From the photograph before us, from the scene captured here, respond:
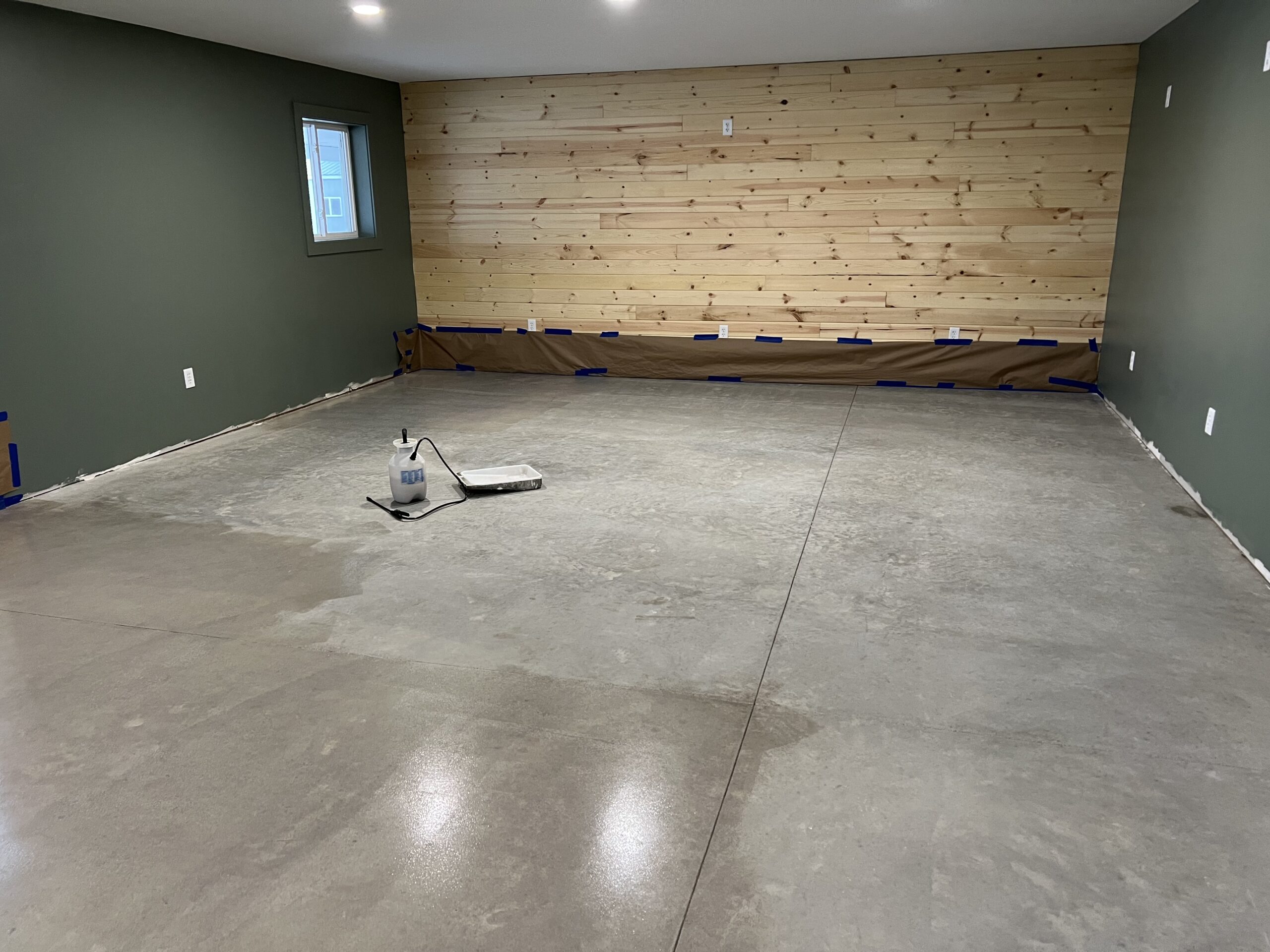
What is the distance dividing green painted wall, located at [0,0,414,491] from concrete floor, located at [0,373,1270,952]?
0.63 meters

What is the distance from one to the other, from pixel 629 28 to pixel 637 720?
14.1ft

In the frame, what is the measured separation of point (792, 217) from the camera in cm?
693

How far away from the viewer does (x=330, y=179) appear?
6.96m

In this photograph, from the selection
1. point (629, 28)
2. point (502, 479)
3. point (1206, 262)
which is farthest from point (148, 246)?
point (1206, 262)

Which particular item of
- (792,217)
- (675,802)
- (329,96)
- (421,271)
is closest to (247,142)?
(329,96)

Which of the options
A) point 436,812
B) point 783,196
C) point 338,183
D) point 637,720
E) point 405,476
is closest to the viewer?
point 436,812

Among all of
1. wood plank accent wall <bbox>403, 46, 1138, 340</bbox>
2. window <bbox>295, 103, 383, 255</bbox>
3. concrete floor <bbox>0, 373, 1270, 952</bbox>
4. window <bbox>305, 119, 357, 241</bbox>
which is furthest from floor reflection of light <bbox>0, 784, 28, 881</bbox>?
wood plank accent wall <bbox>403, 46, 1138, 340</bbox>

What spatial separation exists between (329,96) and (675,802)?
6.03 meters

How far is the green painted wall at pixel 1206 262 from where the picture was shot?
360 cm

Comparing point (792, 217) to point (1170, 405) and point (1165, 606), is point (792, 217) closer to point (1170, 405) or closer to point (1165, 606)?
point (1170, 405)

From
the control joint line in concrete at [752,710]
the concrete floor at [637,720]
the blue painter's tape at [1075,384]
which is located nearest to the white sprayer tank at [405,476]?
the concrete floor at [637,720]

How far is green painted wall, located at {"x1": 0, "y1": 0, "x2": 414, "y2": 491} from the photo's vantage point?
4348 millimetres

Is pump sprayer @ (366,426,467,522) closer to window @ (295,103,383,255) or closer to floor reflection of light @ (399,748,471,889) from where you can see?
floor reflection of light @ (399,748,471,889)

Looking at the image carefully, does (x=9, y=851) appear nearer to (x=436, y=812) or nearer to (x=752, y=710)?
(x=436, y=812)
